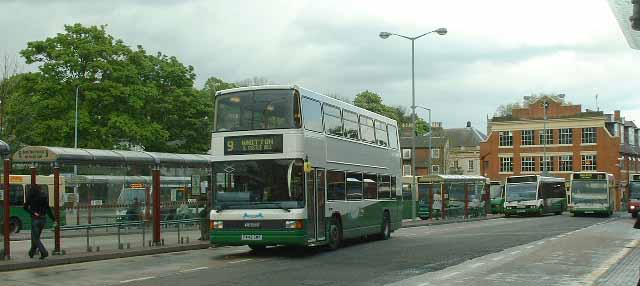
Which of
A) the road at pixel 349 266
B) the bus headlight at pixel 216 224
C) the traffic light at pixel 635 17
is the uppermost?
the traffic light at pixel 635 17

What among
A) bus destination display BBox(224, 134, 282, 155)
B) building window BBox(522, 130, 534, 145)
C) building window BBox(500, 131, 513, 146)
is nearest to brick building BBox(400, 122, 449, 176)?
building window BBox(500, 131, 513, 146)

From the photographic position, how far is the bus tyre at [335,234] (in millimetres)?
20042

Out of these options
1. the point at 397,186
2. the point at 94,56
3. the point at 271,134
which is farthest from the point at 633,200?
the point at 271,134

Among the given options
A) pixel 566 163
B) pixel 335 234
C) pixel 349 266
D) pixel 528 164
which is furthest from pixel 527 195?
pixel 528 164

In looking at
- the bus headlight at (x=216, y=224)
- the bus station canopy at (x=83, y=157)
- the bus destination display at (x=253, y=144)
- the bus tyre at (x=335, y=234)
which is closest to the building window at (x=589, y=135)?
the bus station canopy at (x=83, y=157)

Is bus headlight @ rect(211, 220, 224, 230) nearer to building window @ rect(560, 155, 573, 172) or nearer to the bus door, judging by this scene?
the bus door

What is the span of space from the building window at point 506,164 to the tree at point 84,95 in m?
52.7

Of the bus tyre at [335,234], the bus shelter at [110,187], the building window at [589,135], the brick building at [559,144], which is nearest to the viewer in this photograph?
the bus tyre at [335,234]

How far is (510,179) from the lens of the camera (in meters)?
51.0

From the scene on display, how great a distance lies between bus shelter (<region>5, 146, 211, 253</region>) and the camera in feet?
67.2

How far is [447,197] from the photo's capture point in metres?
48.6

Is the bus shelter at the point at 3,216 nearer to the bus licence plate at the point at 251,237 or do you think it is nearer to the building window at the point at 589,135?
the bus licence plate at the point at 251,237

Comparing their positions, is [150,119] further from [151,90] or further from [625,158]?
[625,158]

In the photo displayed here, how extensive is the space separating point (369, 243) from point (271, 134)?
695cm
